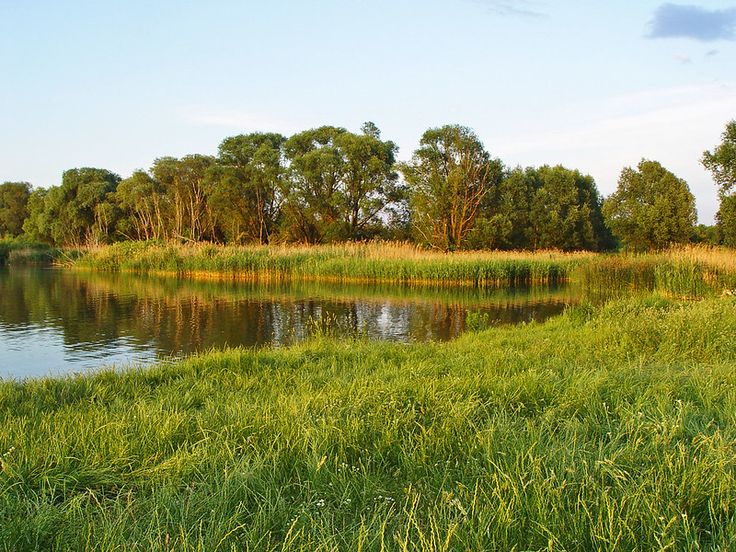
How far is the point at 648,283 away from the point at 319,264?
15.0 m

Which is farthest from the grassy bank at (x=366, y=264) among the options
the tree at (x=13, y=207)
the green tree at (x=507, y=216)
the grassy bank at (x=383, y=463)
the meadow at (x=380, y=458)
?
the tree at (x=13, y=207)

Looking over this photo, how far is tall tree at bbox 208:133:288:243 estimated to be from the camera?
46750 mm

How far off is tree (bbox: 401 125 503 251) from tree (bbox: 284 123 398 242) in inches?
107

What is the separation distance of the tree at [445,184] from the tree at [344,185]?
272 centimetres

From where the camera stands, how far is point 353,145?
4225 cm

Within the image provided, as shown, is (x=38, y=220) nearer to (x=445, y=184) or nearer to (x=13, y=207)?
(x=13, y=207)

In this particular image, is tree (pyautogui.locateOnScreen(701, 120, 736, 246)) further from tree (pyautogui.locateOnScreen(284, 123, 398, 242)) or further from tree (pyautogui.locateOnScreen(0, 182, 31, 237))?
tree (pyautogui.locateOnScreen(0, 182, 31, 237))

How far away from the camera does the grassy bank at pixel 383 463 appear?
2400 mm

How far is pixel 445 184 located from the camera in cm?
4034

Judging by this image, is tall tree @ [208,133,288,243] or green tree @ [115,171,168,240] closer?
tall tree @ [208,133,288,243]

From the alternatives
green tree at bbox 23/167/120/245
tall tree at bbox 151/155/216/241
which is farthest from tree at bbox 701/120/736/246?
green tree at bbox 23/167/120/245

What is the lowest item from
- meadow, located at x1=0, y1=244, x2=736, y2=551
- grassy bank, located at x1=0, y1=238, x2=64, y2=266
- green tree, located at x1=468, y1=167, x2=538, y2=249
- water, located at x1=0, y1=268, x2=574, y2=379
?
water, located at x1=0, y1=268, x2=574, y2=379

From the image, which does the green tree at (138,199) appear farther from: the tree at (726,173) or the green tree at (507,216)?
the tree at (726,173)

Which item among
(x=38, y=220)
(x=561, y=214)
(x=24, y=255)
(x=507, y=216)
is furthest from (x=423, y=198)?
(x=38, y=220)
